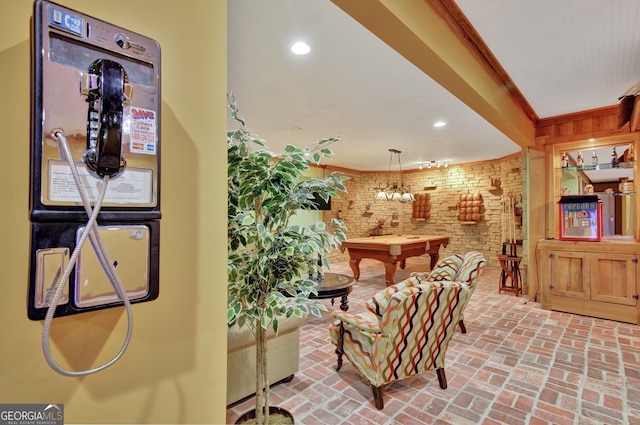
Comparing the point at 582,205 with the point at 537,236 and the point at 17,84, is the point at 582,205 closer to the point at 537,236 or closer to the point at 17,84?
the point at 537,236

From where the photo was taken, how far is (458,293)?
208 centimetres

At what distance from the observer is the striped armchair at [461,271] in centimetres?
255

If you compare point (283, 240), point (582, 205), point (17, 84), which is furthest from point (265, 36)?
point (582, 205)

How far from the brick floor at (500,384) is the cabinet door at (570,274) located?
43cm

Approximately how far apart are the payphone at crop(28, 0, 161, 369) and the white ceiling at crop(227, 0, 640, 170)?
1.59 meters

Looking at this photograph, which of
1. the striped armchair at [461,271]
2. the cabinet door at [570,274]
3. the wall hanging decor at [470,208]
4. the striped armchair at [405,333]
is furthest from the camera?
the wall hanging decor at [470,208]

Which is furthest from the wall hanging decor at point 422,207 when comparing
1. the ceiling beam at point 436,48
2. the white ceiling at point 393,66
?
the ceiling beam at point 436,48

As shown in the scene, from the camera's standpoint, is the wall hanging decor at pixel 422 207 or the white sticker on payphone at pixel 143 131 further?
the wall hanging decor at pixel 422 207

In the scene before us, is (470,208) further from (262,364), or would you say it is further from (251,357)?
(262,364)

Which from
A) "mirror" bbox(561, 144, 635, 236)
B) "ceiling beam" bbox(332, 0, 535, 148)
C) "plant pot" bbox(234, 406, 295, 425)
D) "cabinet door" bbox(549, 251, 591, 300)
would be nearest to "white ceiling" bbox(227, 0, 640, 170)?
"ceiling beam" bbox(332, 0, 535, 148)

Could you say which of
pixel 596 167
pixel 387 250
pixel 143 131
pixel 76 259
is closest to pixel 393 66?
pixel 143 131

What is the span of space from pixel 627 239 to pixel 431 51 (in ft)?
13.0

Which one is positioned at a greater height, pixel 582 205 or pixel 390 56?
pixel 390 56

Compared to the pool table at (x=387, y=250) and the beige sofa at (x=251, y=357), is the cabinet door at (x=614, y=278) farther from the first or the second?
the beige sofa at (x=251, y=357)
